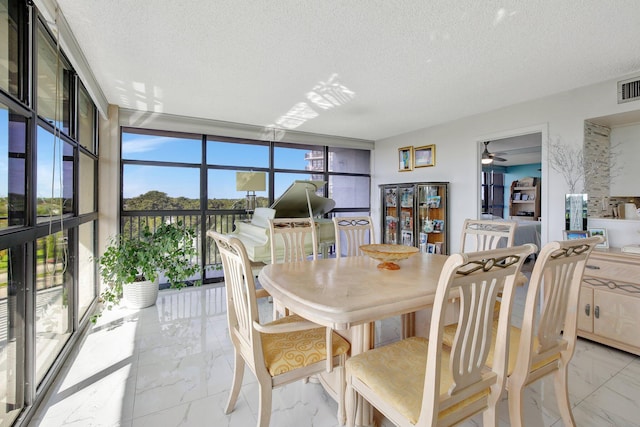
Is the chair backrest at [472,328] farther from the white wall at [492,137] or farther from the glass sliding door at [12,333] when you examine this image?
the white wall at [492,137]

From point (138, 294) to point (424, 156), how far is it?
4.37 meters

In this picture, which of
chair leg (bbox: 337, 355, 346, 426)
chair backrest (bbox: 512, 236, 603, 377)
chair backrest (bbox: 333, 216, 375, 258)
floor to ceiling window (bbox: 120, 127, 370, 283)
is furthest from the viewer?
floor to ceiling window (bbox: 120, 127, 370, 283)

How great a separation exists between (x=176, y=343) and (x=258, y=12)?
2.63m

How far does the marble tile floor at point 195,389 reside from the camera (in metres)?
1.70

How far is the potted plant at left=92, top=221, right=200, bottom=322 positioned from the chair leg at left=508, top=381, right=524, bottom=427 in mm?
3178

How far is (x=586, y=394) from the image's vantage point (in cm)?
190

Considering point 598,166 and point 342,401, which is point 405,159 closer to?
point 598,166

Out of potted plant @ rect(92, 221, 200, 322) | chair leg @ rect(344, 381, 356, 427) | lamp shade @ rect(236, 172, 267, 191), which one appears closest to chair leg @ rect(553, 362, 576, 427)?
chair leg @ rect(344, 381, 356, 427)

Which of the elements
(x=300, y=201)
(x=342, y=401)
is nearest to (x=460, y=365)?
(x=342, y=401)

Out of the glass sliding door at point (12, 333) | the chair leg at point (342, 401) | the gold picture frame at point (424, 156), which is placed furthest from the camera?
the gold picture frame at point (424, 156)

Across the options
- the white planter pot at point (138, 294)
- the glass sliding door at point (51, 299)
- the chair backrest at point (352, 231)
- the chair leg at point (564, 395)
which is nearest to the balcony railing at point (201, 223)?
the white planter pot at point (138, 294)

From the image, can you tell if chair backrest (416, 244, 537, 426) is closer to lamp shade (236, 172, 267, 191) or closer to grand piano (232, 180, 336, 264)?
grand piano (232, 180, 336, 264)

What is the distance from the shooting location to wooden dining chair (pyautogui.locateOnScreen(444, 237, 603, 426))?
4.16ft

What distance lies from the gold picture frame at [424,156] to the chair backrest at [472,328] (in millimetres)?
3732
